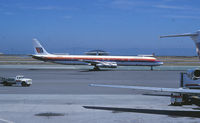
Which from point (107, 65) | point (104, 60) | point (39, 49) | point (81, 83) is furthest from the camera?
point (39, 49)

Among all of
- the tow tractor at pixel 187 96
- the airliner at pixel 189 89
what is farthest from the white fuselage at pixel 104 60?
the airliner at pixel 189 89

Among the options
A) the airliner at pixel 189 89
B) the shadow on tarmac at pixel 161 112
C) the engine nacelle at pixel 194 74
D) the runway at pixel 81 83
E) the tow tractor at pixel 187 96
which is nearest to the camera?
the airliner at pixel 189 89

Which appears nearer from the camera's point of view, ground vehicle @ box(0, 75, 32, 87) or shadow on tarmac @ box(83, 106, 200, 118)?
shadow on tarmac @ box(83, 106, 200, 118)

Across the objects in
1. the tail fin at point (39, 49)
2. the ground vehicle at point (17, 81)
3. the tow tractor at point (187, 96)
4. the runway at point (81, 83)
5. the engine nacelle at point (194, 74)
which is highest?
the tail fin at point (39, 49)

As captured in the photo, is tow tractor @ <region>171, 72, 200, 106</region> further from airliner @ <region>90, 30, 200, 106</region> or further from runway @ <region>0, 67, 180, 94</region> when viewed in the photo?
runway @ <region>0, 67, 180, 94</region>

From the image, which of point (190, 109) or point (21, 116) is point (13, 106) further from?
point (190, 109)

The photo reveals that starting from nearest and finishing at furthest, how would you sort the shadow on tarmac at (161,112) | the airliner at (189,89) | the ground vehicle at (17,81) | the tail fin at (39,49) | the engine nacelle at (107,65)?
1. the airliner at (189,89)
2. the shadow on tarmac at (161,112)
3. the ground vehicle at (17,81)
4. the engine nacelle at (107,65)
5. the tail fin at (39,49)

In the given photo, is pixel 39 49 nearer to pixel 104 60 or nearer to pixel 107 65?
pixel 104 60

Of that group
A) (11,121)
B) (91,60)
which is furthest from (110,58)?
(11,121)

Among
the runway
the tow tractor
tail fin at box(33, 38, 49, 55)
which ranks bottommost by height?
the runway

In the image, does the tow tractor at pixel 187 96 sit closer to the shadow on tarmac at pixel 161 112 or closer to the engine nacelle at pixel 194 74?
the engine nacelle at pixel 194 74

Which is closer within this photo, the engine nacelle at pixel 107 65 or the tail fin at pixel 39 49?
the engine nacelle at pixel 107 65

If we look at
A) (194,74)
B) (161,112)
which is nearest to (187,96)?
(194,74)

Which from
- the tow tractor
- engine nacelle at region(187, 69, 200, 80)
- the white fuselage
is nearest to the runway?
the tow tractor
